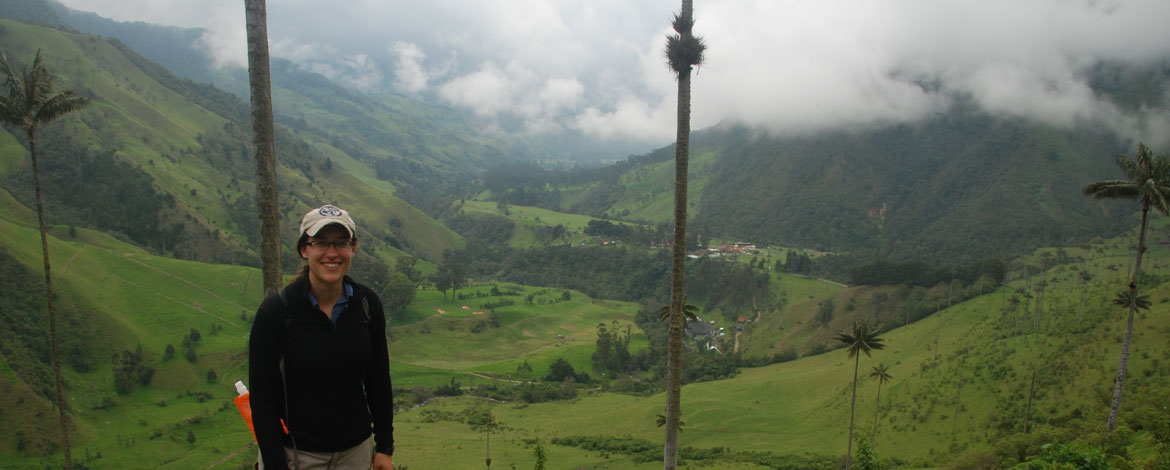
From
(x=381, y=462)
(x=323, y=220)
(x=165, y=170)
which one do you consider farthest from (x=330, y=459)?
(x=165, y=170)

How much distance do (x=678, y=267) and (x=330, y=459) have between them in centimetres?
944

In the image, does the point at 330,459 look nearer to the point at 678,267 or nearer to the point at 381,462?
the point at 381,462

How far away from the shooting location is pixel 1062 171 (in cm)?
18538

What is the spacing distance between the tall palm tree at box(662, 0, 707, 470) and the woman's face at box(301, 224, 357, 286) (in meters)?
7.49

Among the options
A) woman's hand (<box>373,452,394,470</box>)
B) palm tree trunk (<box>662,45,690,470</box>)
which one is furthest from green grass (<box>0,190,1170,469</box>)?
woman's hand (<box>373,452,394,470</box>)

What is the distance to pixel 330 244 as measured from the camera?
→ 4.86 metres

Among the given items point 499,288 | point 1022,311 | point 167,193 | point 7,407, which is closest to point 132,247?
point 167,193

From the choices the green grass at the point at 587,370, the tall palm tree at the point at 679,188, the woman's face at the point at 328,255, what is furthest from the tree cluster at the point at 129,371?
the woman's face at the point at 328,255

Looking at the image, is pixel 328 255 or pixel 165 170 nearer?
pixel 328 255

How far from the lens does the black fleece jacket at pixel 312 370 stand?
4504 mm

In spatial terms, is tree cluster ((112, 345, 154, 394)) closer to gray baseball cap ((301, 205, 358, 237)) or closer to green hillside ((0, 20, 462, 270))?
green hillside ((0, 20, 462, 270))

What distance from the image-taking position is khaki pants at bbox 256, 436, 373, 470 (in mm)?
4895

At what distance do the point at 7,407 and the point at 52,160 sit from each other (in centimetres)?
8575

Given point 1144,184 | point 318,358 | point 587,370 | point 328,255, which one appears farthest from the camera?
point 587,370
